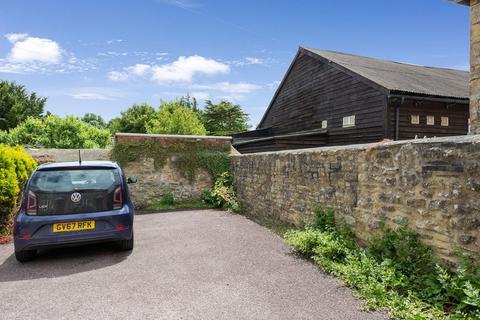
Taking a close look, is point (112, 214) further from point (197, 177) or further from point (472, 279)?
point (197, 177)

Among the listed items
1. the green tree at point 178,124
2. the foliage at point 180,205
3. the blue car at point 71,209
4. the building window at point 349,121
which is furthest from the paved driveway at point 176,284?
the green tree at point 178,124

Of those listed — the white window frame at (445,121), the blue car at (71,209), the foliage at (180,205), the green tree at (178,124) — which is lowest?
the foliage at (180,205)

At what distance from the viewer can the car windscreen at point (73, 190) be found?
4738 mm

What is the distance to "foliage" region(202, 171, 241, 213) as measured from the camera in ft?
32.6

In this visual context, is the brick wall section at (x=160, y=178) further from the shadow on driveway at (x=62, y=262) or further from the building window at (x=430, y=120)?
the building window at (x=430, y=120)

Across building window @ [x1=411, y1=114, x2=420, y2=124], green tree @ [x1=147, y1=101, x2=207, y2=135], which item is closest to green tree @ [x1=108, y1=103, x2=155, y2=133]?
green tree @ [x1=147, y1=101, x2=207, y2=135]

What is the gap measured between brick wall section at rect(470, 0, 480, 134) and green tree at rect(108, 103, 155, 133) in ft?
134

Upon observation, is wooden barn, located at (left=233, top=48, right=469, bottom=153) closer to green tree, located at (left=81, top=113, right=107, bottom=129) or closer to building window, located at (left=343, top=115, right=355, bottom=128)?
building window, located at (left=343, top=115, right=355, bottom=128)

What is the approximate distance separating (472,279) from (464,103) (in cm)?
1265

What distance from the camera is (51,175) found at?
16.3ft

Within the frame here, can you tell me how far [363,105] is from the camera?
12766mm

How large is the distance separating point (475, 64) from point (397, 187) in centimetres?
216

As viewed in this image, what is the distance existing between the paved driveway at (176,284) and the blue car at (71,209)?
42 centimetres

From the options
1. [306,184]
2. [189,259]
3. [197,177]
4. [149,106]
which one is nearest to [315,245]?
[306,184]
